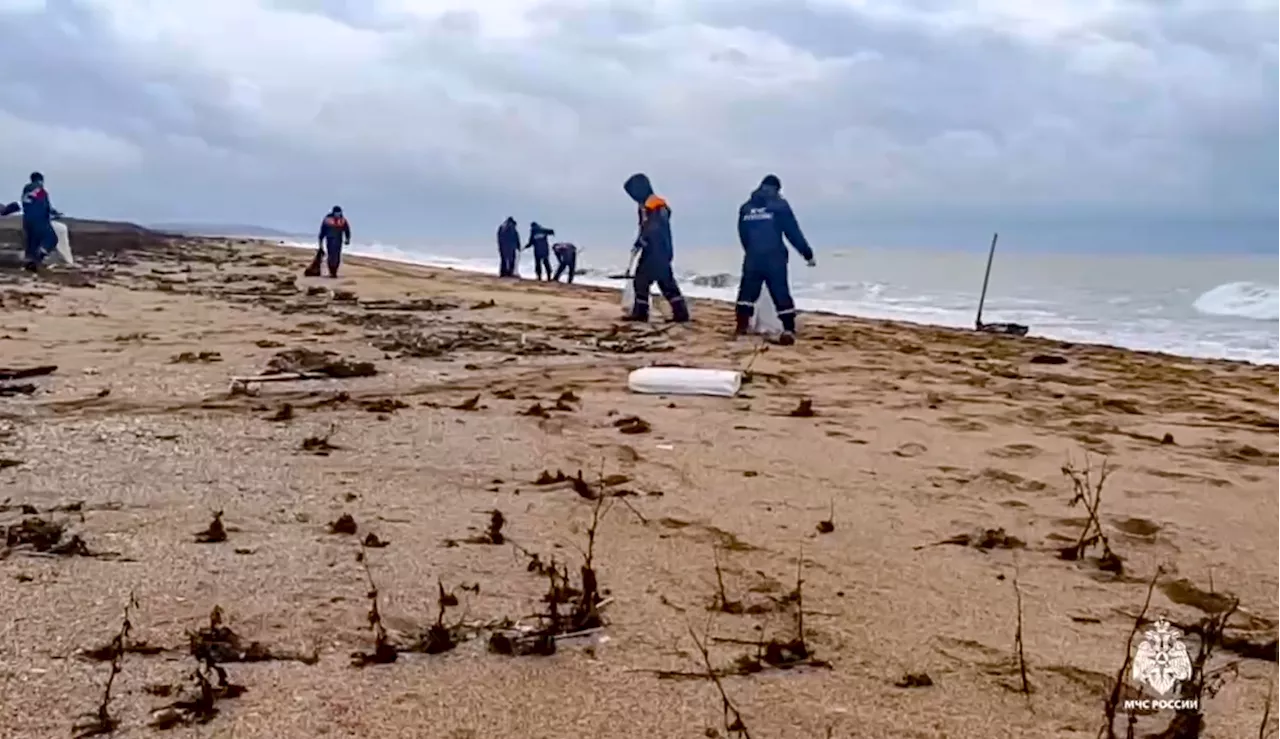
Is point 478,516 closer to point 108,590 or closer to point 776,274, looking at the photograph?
point 108,590

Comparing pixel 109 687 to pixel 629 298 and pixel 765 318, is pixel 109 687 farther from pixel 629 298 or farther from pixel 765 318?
pixel 629 298

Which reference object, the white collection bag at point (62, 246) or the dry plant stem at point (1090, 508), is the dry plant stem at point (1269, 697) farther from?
the white collection bag at point (62, 246)

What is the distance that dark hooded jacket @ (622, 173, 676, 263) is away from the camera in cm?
1226

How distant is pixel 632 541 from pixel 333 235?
19606mm

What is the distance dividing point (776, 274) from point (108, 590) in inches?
345

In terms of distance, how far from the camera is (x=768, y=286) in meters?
11.4

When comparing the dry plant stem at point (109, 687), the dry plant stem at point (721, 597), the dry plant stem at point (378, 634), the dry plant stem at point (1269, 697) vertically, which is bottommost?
the dry plant stem at point (109, 687)

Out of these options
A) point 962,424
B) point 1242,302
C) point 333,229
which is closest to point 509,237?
point 333,229

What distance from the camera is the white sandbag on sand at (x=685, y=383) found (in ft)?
23.2

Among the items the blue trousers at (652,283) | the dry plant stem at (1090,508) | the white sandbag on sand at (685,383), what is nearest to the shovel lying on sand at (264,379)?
the white sandbag on sand at (685,383)

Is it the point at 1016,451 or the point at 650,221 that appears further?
the point at 650,221

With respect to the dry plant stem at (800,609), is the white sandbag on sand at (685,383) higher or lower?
higher

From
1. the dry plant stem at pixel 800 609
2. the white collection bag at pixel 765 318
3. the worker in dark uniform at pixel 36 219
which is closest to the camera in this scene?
the dry plant stem at pixel 800 609

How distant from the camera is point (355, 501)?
170 inches
